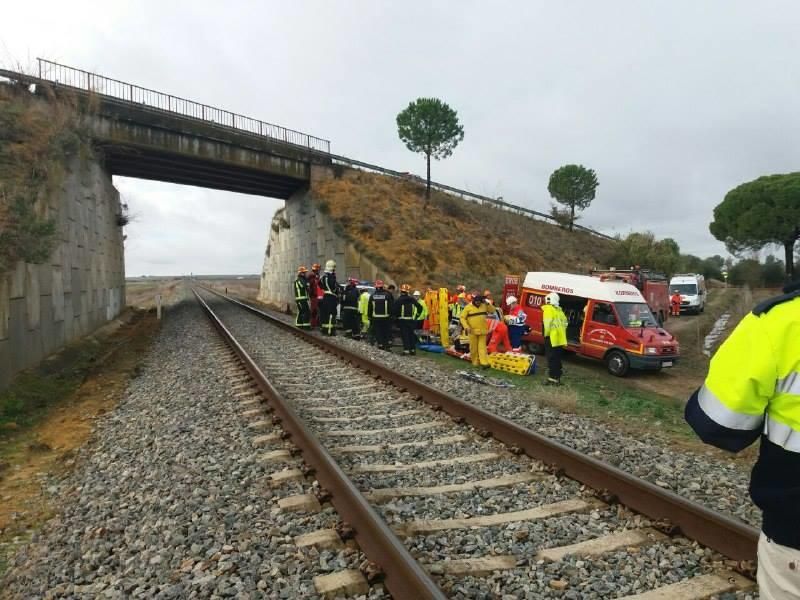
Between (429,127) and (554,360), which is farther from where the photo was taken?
(429,127)

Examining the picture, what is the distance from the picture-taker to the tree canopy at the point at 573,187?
46125mm

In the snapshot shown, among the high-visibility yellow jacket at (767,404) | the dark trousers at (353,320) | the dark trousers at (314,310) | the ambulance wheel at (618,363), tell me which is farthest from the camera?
the dark trousers at (314,310)

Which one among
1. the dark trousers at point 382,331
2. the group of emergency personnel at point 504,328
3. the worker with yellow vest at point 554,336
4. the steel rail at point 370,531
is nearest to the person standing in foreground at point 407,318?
the dark trousers at point 382,331

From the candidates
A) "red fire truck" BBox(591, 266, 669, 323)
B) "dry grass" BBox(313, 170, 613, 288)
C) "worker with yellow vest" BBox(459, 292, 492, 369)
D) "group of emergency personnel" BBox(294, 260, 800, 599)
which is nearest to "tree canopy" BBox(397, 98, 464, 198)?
"dry grass" BBox(313, 170, 613, 288)

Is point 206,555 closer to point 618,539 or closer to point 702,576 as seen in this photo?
point 618,539

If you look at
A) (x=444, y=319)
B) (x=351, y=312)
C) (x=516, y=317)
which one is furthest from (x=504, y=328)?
(x=351, y=312)

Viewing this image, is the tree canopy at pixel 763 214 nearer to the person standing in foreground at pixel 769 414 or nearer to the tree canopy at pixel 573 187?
the tree canopy at pixel 573 187

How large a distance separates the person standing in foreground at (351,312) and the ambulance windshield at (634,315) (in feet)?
24.2

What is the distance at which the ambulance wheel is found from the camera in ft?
43.1

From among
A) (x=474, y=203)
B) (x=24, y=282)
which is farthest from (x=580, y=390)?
(x=474, y=203)

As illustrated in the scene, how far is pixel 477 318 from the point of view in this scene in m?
11.8

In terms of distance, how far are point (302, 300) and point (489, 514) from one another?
43.2 ft

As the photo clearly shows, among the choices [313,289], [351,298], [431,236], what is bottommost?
[351,298]

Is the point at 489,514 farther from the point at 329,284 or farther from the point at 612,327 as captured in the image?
the point at 329,284
